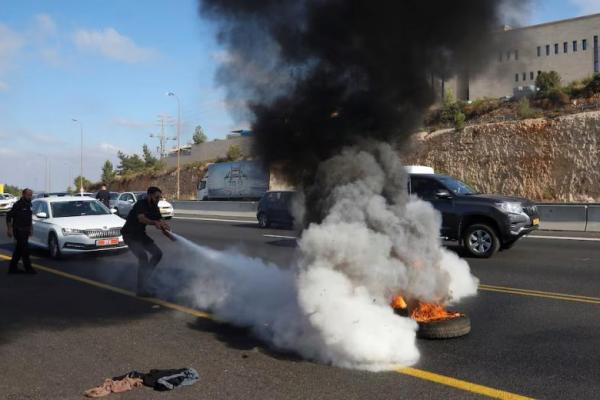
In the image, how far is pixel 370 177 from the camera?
536 cm

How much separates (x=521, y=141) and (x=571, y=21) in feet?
45.3

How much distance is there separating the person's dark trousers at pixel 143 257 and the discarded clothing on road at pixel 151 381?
3.42 meters

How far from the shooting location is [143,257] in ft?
25.7

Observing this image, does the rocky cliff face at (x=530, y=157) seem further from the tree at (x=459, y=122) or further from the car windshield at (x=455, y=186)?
the car windshield at (x=455, y=186)

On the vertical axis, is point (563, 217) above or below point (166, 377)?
above

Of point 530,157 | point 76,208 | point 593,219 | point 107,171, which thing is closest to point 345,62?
point 76,208

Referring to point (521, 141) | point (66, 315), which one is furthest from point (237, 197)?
point (66, 315)

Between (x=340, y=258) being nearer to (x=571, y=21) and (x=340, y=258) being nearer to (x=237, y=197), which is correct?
(x=237, y=197)

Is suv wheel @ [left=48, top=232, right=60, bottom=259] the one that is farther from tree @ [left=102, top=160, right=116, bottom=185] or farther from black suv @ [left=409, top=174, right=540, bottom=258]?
tree @ [left=102, top=160, right=116, bottom=185]

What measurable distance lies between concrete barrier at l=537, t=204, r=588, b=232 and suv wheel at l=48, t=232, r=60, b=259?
14.1m

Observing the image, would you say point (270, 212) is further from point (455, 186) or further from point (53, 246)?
point (455, 186)

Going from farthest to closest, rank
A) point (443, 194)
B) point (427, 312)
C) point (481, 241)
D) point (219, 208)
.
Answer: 1. point (219, 208)
2. point (443, 194)
3. point (481, 241)
4. point (427, 312)

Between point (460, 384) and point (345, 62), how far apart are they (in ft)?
11.0

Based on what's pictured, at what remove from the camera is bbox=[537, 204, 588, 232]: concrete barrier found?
54.1 feet
